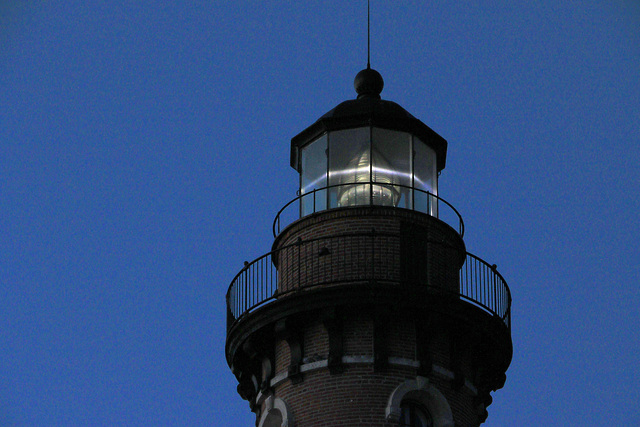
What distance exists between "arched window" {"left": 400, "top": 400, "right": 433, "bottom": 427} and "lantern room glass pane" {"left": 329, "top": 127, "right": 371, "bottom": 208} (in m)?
4.71

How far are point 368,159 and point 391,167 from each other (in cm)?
59

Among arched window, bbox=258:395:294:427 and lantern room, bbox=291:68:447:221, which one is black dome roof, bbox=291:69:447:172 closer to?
lantern room, bbox=291:68:447:221

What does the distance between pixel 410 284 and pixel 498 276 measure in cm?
222

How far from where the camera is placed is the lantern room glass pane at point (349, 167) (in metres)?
34.0

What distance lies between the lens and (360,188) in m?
34.1

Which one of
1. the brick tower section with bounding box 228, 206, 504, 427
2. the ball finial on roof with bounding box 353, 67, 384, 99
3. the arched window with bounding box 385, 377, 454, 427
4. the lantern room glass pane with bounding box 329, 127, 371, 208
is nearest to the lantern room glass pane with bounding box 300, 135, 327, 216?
the lantern room glass pane with bounding box 329, 127, 371, 208

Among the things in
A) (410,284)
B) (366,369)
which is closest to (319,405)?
(366,369)

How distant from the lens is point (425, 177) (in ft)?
115

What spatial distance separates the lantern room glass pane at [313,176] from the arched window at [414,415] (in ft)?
16.4

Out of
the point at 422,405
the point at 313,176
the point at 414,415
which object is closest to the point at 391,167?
the point at 313,176

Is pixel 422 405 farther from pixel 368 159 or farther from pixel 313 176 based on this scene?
pixel 313 176

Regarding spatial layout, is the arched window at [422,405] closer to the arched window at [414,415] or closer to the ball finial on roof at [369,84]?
the arched window at [414,415]

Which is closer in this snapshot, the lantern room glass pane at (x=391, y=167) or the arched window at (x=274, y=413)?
the arched window at (x=274, y=413)

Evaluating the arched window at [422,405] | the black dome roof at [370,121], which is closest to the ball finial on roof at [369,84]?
the black dome roof at [370,121]
